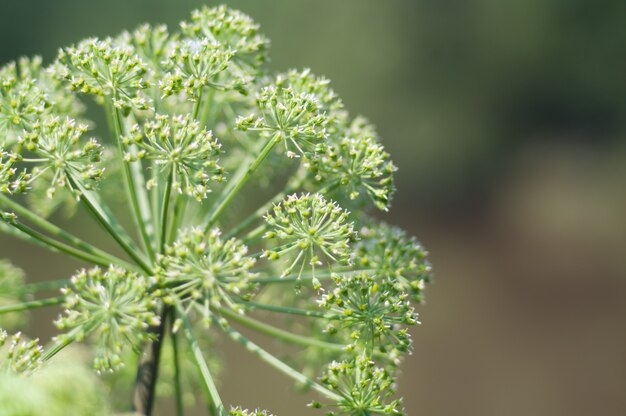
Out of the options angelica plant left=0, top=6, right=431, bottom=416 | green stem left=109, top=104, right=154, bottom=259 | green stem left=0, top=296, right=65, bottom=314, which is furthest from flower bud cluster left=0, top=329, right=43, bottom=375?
green stem left=109, top=104, right=154, bottom=259

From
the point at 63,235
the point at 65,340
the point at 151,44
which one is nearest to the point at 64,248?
the point at 63,235

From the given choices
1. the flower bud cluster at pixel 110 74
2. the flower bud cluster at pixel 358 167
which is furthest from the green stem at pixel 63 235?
the flower bud cluster at pixel 358 167

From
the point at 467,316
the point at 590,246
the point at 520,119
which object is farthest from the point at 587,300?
the point at 520,119

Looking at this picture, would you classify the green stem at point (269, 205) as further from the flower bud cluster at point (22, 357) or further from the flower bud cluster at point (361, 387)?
the flower bud cluster at point (22, 357)

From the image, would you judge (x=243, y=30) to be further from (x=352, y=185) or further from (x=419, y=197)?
(x=419, y=197)

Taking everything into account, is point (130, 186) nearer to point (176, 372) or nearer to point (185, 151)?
point (185, 151)
